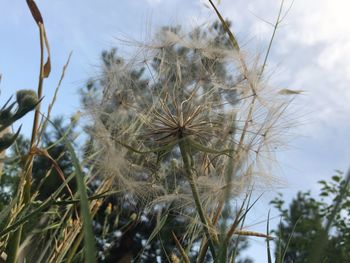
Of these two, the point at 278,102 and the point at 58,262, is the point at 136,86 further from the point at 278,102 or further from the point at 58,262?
the point at 58,262

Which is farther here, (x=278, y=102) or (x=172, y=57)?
(x=172, y=57)

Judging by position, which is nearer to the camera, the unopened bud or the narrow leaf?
the unopened bud

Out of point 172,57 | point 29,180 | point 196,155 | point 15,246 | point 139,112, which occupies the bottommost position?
point 15,246

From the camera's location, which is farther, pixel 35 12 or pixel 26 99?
pixel 35 12

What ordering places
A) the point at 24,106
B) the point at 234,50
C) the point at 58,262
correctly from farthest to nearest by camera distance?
the point at 234,50
the point at 58,262
the point at 24,106

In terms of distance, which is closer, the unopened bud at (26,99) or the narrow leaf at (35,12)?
the unopened bud at (26,99)

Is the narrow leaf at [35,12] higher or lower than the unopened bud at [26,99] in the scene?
higher

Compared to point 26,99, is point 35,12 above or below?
above

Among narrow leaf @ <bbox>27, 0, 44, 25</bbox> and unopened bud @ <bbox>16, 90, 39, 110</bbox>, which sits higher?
narrow leaf @ <bbox>27, 0, 44, 25</bbox>

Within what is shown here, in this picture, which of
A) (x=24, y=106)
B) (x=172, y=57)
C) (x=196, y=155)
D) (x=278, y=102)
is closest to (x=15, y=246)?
(x=24, y=106)

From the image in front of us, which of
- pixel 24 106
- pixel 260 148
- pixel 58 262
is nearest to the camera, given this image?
pixel 24 106

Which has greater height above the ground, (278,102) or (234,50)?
(234,50)
